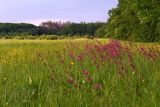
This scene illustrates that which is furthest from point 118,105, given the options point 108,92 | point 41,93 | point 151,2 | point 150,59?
point 151,2

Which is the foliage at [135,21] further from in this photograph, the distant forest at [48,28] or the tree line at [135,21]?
the distant forest at [48,28]

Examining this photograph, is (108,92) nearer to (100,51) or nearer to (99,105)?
(99,105)

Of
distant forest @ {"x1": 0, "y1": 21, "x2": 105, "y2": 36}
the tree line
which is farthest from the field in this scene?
distant forest @ {"x1": 0, "y1": 21, "x2": 105, "y2": 36}

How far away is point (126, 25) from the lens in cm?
5428

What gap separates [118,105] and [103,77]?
215cm

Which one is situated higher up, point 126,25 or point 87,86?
point 87,86

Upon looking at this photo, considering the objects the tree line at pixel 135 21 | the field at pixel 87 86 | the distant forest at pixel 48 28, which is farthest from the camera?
the distant forest at pixel 48 28

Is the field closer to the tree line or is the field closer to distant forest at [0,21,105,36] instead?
the tree line

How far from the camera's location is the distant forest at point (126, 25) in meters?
32.7

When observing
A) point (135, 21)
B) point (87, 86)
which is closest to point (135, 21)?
point (135, 21)

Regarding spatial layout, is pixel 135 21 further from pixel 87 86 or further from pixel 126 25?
pixel 87 86

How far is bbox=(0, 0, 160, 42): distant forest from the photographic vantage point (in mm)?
32709

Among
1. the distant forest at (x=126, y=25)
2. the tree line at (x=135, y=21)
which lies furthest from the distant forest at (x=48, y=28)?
the tree line at (x=135, y=21)

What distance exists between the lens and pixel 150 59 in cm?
848
